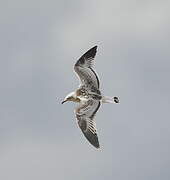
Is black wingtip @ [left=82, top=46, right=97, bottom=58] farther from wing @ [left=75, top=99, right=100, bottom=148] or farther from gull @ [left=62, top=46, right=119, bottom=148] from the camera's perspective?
wing @ [left=75, top=99, right=100, bottom=148]

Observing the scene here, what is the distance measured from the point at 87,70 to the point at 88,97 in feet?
6.71

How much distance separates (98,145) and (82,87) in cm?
424

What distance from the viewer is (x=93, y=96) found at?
4428cm

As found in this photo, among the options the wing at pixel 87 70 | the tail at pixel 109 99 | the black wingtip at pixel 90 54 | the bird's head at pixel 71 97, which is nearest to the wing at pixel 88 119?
the tail at pixel 109 99

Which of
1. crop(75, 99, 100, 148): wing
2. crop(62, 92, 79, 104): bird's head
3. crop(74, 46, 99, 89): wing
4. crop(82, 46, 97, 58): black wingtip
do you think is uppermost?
crop(82, 46, 97, 58): black wingtip

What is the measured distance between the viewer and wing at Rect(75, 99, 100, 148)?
42.4 m

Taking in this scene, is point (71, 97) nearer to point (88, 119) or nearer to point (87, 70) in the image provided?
point (87, 70)

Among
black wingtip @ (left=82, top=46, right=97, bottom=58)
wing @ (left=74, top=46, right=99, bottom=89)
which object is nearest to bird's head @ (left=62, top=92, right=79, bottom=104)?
wing @ (left=74, top=46, right=99, bottom=89)

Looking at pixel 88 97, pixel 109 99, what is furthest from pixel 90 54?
pixel 109 99

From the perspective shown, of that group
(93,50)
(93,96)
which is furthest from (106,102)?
(93,50)

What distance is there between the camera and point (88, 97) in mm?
44312

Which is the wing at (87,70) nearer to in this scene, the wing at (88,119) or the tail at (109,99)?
the tail at (109,99)

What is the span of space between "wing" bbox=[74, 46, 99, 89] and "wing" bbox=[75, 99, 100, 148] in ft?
4.83

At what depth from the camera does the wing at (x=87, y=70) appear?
4531cm
